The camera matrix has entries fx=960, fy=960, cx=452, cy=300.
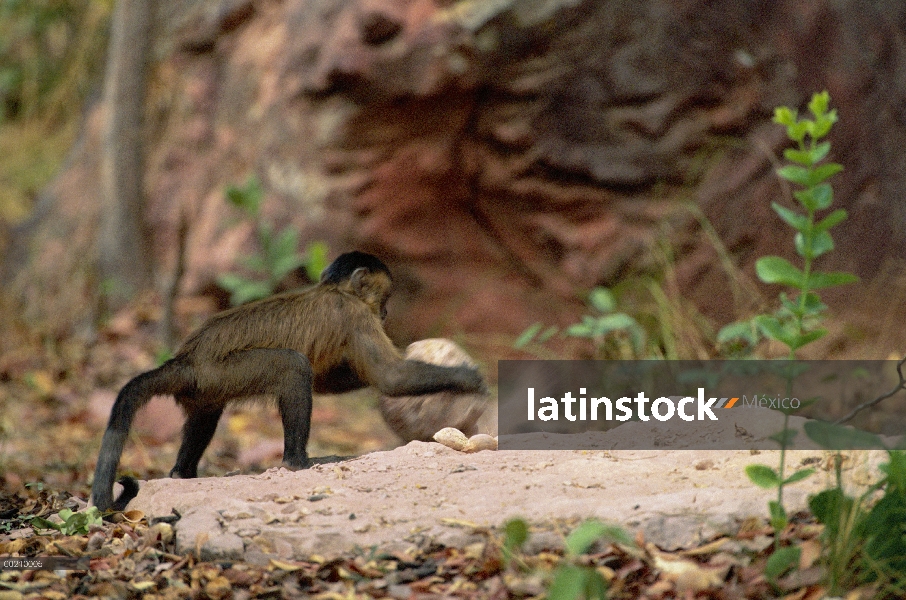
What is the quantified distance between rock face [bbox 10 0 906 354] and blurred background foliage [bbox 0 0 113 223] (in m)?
4.21

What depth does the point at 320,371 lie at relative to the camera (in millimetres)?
5059

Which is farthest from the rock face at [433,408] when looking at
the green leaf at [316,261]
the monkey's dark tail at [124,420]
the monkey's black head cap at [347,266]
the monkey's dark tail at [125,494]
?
the green leaf at [316,261]

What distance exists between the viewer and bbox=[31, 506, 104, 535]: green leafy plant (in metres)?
3.69

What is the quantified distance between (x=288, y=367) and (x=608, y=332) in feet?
10.7

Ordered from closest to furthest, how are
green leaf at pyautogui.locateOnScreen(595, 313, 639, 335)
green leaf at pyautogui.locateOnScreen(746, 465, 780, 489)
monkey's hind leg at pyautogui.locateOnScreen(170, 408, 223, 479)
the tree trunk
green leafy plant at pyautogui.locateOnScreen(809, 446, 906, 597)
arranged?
green leafy plant at pyautogui.locateOnScreen(809, 446, 906, 597)
green leaf at pyautogui.locateOnScreen(746, 465, 780, 489)
monkey's hind leg at pyautogui.locateOnScreen(170, 408, 223, 479)
green leaf at pyautogui.locateOnScreen(595, 313, 639, 335)
the tree trunk

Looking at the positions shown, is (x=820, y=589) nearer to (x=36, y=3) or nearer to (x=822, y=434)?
(x=822, y=434)

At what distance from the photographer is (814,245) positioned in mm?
2984

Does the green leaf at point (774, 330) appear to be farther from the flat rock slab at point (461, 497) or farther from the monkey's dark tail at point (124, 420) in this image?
the monkey's dark tail at point (124, 420)

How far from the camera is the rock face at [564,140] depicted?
7664 millimetres

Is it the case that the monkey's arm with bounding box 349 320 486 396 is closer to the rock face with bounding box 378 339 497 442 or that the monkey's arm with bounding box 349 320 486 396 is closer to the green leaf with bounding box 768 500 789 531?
the rock face with bounding box 378 339 497 442

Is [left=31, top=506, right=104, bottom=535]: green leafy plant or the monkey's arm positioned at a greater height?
the monkey's arm

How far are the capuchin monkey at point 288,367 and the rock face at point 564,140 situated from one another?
9.50 ft

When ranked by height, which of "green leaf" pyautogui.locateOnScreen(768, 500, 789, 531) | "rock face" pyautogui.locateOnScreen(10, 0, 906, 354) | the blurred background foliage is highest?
the blurred background foliage

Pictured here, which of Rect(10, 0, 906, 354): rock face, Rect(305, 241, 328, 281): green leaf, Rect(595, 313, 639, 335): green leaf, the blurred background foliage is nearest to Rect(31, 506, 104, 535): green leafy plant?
Rect(595, 313, 639, 335): green leaf
